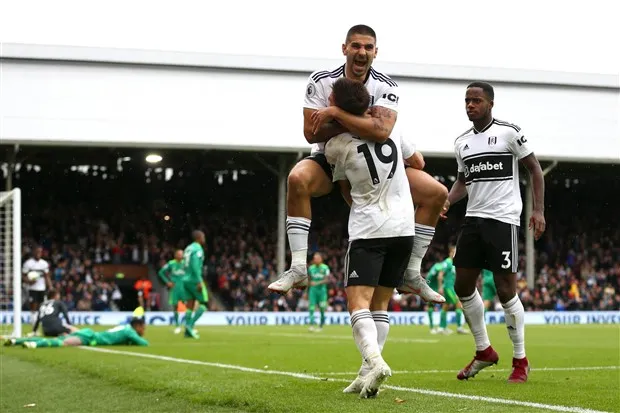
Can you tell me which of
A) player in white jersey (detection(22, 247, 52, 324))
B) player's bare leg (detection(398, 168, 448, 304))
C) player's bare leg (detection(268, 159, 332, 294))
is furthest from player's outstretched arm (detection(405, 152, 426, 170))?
player in white jersey (detection(22, 247, 52, 324))

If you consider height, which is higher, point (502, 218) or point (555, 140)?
point (555, 140)

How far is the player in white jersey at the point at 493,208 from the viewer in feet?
28.5

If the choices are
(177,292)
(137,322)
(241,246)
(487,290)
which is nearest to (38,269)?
(177,292)

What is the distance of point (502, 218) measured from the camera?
8.71 metres

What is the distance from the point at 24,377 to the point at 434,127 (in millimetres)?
29440

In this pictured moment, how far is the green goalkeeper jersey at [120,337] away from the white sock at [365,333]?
10.2 m

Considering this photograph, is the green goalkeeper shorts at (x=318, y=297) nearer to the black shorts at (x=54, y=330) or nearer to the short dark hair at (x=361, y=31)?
the black shorts at (x=54, y=330)

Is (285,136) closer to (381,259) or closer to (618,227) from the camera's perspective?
(618,227)

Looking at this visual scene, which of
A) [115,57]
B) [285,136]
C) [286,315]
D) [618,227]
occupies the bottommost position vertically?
[286,315]

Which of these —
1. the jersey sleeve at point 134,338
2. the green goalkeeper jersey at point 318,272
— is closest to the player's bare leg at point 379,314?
the jersey sleeve at point 134,338

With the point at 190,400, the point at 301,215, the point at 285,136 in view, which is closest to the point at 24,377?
the point at 190,400

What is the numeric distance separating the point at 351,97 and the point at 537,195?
2.47 m

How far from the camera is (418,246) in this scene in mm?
7625

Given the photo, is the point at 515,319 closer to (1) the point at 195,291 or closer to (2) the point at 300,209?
(2) the point at 300,209
